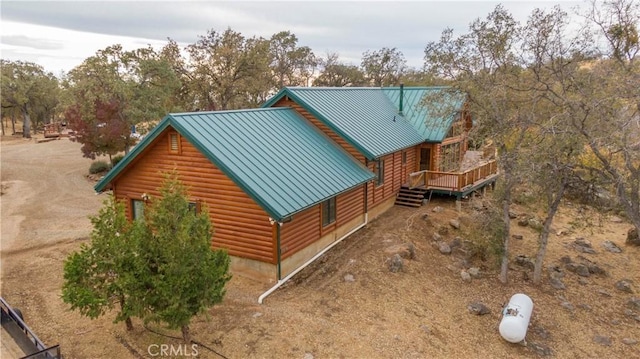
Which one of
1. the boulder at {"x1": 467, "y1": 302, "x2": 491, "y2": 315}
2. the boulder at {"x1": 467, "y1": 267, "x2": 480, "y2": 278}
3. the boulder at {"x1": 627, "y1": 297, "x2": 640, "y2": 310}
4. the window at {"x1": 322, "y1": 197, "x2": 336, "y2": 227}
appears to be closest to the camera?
the boulder at {"x1": 467, "y1": 302, "x2": 491, "y2": 315}

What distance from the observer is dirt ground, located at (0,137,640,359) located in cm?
1090

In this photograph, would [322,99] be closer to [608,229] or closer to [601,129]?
[601,129]

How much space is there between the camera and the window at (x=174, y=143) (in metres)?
14.7

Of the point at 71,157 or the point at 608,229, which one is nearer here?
the point at 608,229

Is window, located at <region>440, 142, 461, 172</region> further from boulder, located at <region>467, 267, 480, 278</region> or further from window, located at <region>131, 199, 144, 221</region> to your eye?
window, located at <region>131, 199, 144, 221</region>

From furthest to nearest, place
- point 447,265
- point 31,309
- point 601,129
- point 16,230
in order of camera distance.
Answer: point 16,230, point 447,265, point 601,129, point 31,309

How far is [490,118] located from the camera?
595 inches

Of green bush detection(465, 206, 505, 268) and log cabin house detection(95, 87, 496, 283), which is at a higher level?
log cabin house detection(95, 87, 496, 283)

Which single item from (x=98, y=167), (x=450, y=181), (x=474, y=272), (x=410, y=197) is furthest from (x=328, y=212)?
(x=98, y=167)

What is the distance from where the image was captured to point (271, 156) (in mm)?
15398

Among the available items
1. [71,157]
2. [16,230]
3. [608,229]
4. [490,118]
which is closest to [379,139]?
[490,118]

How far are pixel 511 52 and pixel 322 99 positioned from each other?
9.34m

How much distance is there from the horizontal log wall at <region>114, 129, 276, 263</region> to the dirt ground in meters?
1.27

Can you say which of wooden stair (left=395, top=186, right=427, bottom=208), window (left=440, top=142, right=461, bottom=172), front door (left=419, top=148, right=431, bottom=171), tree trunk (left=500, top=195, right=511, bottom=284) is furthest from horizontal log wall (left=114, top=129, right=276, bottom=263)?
window (left=440, top=142, right=461, bottom=172)
